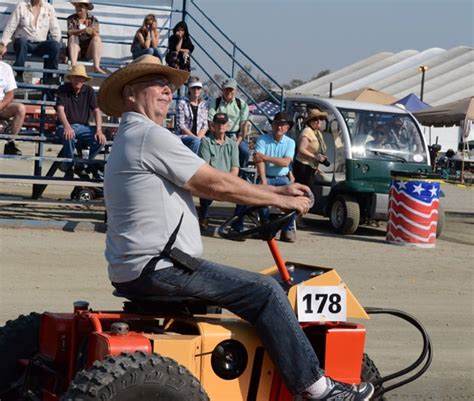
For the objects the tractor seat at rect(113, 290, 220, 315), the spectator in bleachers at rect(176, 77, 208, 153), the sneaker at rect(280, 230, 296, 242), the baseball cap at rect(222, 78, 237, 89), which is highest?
the baseball cap at rect(222, 78, 237, 89)

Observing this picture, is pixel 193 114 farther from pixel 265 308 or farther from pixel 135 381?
pixel 135 381

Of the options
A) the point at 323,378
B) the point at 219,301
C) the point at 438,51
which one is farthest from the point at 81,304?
the point at 438,51

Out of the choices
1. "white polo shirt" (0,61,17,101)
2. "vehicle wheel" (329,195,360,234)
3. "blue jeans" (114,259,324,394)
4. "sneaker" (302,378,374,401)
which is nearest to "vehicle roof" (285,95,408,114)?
"vehicle wheel" (329,195,360,234)

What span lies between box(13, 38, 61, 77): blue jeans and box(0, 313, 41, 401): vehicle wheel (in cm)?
1085

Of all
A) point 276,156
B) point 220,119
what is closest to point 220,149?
point 220,119

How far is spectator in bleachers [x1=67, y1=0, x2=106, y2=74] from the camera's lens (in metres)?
16.0

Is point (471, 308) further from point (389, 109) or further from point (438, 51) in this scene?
point (438, 51)

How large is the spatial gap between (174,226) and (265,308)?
0.58 metres

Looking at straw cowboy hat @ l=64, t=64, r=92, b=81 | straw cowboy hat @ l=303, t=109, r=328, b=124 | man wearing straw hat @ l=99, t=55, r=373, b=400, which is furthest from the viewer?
straw cowboy hat @ l=303, t=109, r=328, b=124

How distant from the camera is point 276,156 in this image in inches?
548

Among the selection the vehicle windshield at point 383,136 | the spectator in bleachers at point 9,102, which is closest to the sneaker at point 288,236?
the vehicle windshield at point 383,136

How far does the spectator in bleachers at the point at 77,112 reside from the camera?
1430 cm

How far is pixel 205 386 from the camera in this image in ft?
16.3

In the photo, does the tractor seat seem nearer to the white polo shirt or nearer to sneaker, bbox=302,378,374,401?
sneaker, bbox=302,378,374,401
